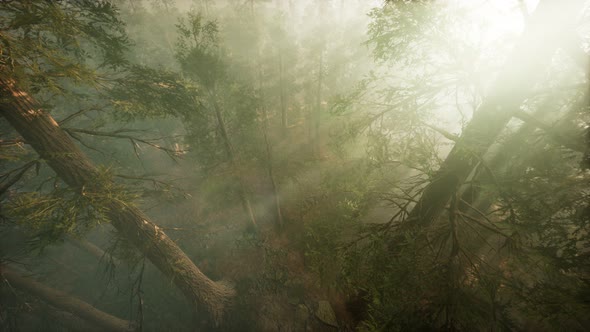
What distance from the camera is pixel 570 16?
3.05 m

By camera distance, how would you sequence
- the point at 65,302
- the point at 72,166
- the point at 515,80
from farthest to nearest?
the point at 65,302 → the point at 72,166 → the point at 515,80

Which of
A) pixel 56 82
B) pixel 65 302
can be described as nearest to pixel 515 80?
pixel 56 82

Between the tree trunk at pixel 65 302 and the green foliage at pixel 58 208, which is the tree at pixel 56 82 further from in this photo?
the tree trunk at pixel 65 302

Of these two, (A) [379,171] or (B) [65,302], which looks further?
(B) [65,302]

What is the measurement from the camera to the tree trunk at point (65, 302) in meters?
7.18

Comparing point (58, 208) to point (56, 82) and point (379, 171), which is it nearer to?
point (56, 82)

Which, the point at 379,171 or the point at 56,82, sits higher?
the point at 56,82

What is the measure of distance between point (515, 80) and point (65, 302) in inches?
567

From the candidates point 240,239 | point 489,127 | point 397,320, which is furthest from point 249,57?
point 397,320

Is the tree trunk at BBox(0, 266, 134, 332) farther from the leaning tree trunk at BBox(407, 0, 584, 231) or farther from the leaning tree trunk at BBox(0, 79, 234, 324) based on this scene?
the leaning tree trunk at BBox(407, 0, 584, 231)

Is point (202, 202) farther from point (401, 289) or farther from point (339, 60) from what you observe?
point (339, 60)

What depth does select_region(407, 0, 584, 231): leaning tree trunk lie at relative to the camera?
3.09 meters

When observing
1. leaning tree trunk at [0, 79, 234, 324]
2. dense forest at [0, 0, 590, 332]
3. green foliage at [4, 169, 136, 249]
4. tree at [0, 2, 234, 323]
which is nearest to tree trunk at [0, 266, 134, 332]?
dense forest at [0, 0, 590, 332]

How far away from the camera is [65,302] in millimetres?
7973
